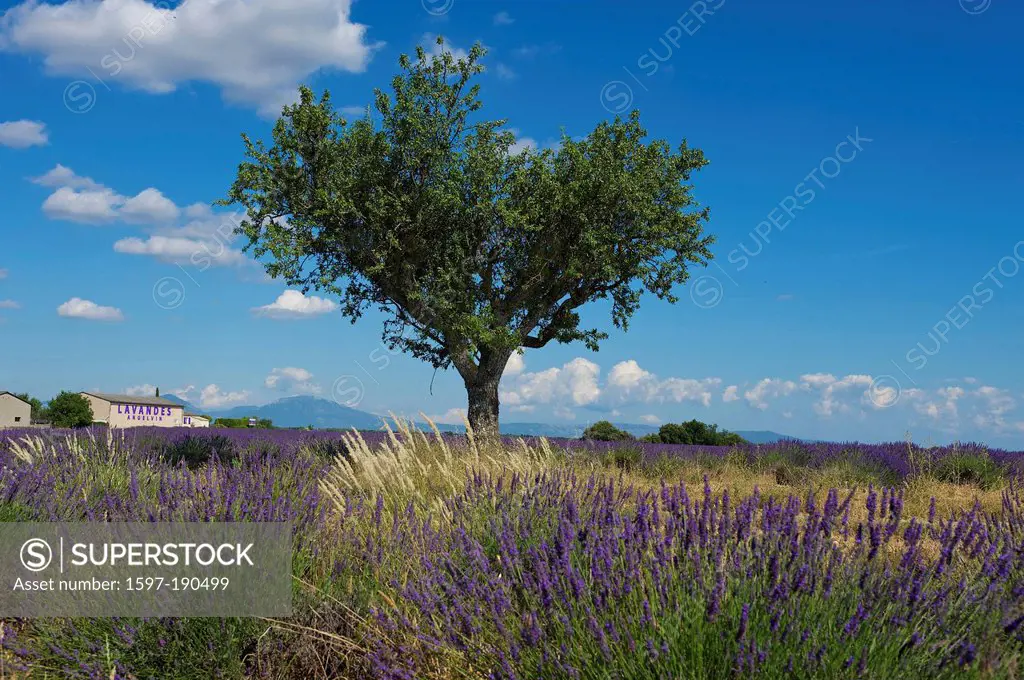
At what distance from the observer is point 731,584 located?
96.4 inches

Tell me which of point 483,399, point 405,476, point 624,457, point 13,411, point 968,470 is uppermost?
point 483,399

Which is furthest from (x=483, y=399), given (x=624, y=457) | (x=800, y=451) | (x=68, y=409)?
(x=68, y=409)

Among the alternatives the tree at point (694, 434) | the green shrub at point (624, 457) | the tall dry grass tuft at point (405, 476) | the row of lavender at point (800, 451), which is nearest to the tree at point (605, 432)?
the tree at point (694, 434)

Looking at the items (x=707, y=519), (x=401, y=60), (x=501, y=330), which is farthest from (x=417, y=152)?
(x=707, y=519)

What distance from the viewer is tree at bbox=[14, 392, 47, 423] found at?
5747 centimetres

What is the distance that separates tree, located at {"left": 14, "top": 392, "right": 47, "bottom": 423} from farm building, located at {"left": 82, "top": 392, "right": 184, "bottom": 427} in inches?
143

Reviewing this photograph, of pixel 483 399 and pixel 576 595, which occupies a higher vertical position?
pixel 483 399

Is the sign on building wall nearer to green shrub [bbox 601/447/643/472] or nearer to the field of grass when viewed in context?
green shrub [bbox 601/447/643/472]

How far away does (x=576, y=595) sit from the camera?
2719mm

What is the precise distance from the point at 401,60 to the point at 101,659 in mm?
11907

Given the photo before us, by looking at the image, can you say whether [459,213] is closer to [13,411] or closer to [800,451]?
[800,451]

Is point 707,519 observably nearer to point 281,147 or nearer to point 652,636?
point 652,636

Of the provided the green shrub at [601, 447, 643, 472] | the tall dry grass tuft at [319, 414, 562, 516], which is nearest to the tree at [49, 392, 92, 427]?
the green shrub at [601, 447, 643, 472]

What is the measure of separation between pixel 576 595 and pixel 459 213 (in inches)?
422
